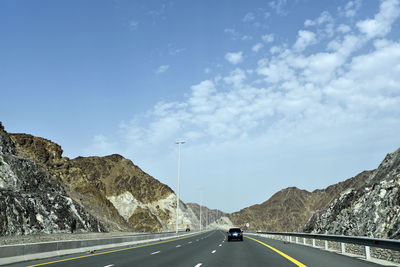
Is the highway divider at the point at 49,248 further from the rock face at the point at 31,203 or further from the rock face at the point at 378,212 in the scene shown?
the rock face at the point at 31,203

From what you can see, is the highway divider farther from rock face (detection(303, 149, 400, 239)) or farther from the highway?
rock face (detection(303, 149, 400, 239))

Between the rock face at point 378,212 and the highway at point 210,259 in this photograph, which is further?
the rock face at point 378,212

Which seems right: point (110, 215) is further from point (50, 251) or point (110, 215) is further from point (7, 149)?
point (50, 251)

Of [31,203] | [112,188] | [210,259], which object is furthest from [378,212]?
[112,188]

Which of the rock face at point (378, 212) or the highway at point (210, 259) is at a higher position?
the rock face at point (378, 212)

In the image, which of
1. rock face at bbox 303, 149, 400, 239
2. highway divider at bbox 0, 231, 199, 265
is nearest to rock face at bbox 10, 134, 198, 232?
rock face at bbox 303, 149, 400, 239

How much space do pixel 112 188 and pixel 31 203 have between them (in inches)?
2892

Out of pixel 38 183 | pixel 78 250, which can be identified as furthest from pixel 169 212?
pixel 78 250

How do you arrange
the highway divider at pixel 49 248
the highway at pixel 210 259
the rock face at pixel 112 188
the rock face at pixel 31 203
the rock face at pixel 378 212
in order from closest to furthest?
the highway at pixel 210 259
the highway divider at pixel 49 248
the rock face at pixel 378 212
the rock face at pixel 31 203
the rock face at pixel 112 188

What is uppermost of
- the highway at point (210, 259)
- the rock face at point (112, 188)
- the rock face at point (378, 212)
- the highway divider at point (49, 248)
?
the rock face at point (112, 188)

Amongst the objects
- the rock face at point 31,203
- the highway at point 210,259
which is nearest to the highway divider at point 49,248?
the highway at point 210,259

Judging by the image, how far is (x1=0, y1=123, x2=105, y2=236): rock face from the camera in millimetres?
45031

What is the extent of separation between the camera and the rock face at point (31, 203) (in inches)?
1773

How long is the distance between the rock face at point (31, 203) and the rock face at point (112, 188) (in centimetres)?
1081
